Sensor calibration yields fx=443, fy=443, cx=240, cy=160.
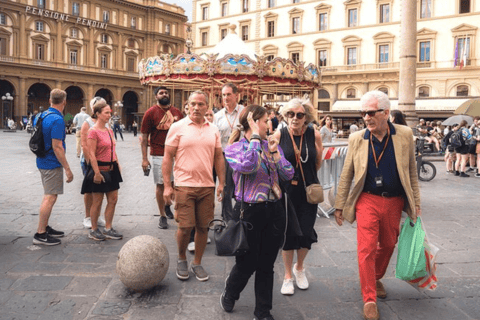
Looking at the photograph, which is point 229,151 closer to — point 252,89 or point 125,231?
point 125,231

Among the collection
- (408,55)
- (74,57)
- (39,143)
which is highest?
(74,57)

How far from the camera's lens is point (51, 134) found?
4973 millimetres

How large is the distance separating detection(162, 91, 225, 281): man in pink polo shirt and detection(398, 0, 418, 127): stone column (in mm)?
9390

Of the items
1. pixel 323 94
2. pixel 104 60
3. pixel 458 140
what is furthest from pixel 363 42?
pixel 458 140

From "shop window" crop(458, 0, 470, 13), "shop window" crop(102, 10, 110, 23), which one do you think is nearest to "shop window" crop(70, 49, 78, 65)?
"shop window" crop(102, 10, 110, 23)

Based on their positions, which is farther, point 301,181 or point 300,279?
point 300,279

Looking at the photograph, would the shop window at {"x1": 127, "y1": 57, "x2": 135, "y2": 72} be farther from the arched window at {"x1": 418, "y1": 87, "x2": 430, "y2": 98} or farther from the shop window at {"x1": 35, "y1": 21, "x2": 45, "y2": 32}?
the arched window at {"x1": 418, "y1": 87, "x2": 430, "y2": 98}

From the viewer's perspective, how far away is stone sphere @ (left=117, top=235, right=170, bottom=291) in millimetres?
3701

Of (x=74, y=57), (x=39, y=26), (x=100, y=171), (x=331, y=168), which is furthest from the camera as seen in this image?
(x=74, y=57)

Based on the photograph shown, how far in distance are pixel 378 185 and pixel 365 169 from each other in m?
0.16

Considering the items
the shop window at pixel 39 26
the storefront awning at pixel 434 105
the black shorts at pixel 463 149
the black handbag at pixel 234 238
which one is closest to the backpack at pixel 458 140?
the black shorts at pixel 463 149

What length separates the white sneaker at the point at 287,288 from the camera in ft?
12.5

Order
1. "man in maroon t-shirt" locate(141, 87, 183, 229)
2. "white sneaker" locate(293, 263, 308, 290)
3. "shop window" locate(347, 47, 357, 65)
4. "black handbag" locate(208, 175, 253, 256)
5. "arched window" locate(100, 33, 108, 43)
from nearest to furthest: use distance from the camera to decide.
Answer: "black handbag" locate(208, 175, 253, 256), "white sneaker" locate(293, 263, 308, 290), "man in maroon t-shirt" locate(141, 87, 183, 229), "shop window" locate(347, 47, 357, 65), "arched window" locate(100, 33, 108, 43)

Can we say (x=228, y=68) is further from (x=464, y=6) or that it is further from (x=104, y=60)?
(x=104, y=60)
